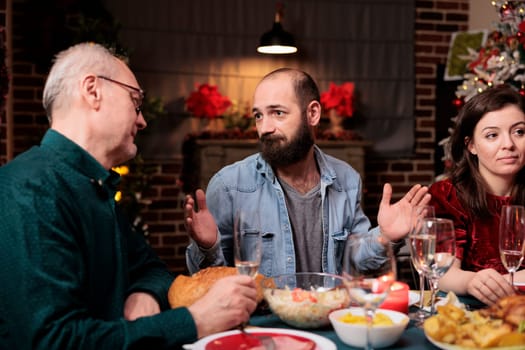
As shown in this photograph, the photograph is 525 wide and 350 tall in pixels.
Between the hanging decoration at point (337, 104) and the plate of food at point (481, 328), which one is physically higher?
the hanging decoration at point (337, 104)

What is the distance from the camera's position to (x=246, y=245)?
1.38m

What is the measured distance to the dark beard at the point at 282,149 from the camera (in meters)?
2.30

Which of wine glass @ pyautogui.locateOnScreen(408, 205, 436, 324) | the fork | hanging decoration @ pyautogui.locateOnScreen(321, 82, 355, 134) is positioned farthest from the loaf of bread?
hanging decoration @ pyautogui.locateOnScreen(321, 82, 355, 134)

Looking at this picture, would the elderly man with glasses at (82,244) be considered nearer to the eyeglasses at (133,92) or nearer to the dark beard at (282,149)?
the eyeglasses at (133,92)

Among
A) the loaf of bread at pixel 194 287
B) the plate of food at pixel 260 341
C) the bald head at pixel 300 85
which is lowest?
the plate of food at pixel 260 341

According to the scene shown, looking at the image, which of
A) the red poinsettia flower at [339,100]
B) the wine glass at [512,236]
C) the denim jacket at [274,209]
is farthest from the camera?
the red poinsettia flower at [339,100]

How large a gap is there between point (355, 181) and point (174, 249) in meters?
2.81

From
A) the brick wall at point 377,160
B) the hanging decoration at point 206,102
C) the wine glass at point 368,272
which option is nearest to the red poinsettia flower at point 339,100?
the brick wall at point 377,160

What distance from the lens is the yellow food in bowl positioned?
4.37 feet

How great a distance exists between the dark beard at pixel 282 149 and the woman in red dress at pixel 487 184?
52cm

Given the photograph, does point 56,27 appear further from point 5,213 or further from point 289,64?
point 5,213

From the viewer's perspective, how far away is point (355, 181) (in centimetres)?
244

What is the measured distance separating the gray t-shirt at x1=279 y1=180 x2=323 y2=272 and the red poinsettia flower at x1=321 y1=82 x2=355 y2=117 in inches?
108

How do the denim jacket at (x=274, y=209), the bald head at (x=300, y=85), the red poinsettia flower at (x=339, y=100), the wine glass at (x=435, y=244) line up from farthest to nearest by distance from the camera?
the red poinsettia flower at (x=339, y=100), the bald head at (x=300, y=85), the denim jacket at (x=274, y=209), the wine glass at (x=435, y=244)
